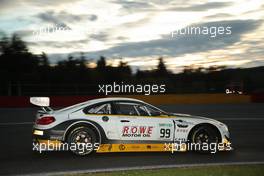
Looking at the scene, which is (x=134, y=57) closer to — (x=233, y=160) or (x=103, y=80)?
(x=103, y=80)

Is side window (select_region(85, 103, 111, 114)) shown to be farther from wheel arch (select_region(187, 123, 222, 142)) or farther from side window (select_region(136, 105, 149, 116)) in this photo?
wheel arch (select_region(187, 123, 222, 142))

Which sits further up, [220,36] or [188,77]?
[220,36]

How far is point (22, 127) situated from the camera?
1080cm

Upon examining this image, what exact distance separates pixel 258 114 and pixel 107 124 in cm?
381

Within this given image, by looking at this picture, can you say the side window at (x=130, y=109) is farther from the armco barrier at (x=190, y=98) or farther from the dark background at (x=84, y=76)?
the dark background at (x=84, y=76)

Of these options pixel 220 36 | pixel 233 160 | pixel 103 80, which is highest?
pixel 220 36

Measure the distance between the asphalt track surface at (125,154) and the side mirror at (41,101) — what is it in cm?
65

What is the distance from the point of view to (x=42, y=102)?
9.06 meters

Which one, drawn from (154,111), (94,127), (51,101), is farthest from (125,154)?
(51,101)

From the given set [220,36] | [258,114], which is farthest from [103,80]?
[258,114]

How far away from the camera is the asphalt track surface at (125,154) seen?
26.2 feet

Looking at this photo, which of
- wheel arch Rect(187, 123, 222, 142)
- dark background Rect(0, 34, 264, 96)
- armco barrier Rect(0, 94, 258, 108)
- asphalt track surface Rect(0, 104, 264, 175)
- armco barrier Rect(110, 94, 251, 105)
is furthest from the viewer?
dark background Rect(0, 34, 264, 96)

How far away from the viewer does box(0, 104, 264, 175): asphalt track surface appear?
8.00 meters

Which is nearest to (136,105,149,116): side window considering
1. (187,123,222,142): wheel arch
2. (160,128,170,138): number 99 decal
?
(160,128,170,138): number 99 decal
